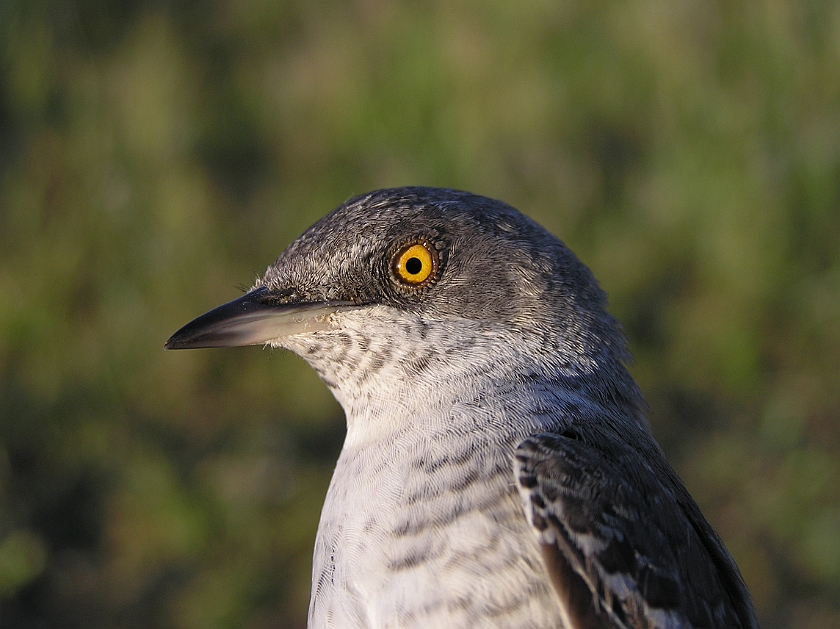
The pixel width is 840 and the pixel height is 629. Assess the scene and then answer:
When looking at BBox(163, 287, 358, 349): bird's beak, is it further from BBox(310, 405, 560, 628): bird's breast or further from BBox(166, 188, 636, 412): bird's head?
BBox(310, 405, 560, 628): bird's breast

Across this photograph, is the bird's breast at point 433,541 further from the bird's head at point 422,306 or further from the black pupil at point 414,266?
the black pupil at point 414,266

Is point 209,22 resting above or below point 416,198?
above

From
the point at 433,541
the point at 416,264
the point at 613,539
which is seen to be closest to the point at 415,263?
the point at 416,264

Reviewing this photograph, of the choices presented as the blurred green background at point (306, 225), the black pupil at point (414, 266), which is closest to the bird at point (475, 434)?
the black pupil at point (414, 266)

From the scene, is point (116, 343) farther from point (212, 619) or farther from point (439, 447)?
point (439, 447)

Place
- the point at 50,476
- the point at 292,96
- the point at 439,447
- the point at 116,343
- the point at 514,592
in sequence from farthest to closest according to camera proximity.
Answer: the point at 292,96, the point at 116,343, the point at 50,476, the point at 439,447, the point at 514,592

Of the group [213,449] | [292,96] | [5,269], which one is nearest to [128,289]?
[5,269]
